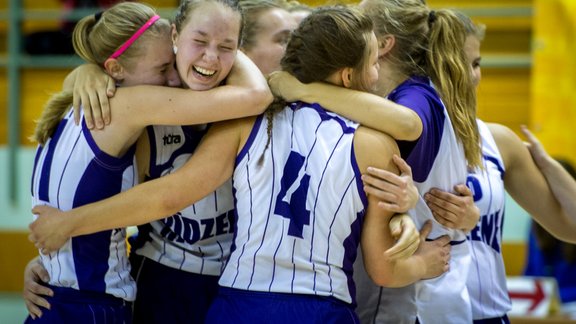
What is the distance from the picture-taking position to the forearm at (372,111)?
7.88 ft

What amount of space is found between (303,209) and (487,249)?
2.96ft

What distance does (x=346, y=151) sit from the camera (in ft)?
7.82

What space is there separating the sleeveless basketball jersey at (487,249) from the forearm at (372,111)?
2.08ft

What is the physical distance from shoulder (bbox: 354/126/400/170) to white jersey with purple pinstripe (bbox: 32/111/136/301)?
740 mm

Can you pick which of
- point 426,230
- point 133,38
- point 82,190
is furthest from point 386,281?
point 133,38

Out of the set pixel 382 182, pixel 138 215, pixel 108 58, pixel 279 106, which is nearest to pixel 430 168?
pixel 382 182

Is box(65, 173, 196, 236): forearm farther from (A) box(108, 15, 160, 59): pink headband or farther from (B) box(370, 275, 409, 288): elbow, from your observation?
(B) box(370, 275, 409, 288): elbow

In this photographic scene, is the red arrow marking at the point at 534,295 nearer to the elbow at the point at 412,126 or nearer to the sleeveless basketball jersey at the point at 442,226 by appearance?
the sleeveless basketball jersey at the point at 442,226

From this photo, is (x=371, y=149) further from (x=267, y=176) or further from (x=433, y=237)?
(x=433, y=237)

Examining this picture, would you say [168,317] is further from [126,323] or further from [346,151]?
[346,151]

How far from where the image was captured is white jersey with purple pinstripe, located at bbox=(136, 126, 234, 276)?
8.86ft

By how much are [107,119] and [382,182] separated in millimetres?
860

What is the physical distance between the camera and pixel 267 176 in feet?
8.00

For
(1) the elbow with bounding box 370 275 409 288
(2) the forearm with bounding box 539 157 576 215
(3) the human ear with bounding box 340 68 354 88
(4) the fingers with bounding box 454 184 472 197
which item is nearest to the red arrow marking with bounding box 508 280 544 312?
(2) the forearm with bounding box 539 157 576 215
